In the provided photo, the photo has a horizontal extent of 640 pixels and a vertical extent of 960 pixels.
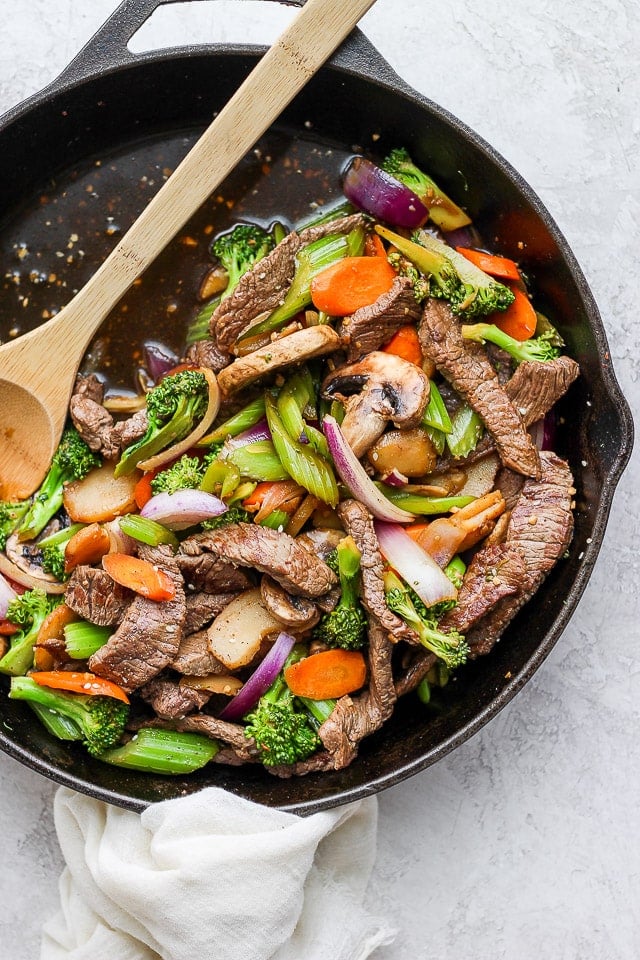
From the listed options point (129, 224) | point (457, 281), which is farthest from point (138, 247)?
point (457, 281)

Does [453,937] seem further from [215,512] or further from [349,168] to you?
[349,168]

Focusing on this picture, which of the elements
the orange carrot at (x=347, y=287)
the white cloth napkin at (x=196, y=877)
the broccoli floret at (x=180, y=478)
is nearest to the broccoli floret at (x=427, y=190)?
the orange carrot at (x=347, y=287)

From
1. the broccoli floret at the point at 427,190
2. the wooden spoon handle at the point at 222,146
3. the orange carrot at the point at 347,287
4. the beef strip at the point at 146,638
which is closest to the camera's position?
the wooden spoon handle at the point at 222,146

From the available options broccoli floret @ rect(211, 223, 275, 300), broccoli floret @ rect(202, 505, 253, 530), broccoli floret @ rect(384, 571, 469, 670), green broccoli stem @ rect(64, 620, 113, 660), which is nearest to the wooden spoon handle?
broccoli floret @ rect(211, 223, 275, 300)

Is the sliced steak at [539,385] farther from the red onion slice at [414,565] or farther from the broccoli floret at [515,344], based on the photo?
the red onion slice at [414,565]

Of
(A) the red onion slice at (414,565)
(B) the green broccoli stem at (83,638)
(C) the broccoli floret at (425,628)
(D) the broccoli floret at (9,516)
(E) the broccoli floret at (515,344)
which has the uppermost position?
(E) the broccoli floret at (515,344)

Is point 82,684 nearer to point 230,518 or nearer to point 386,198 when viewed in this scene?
point 230,518
